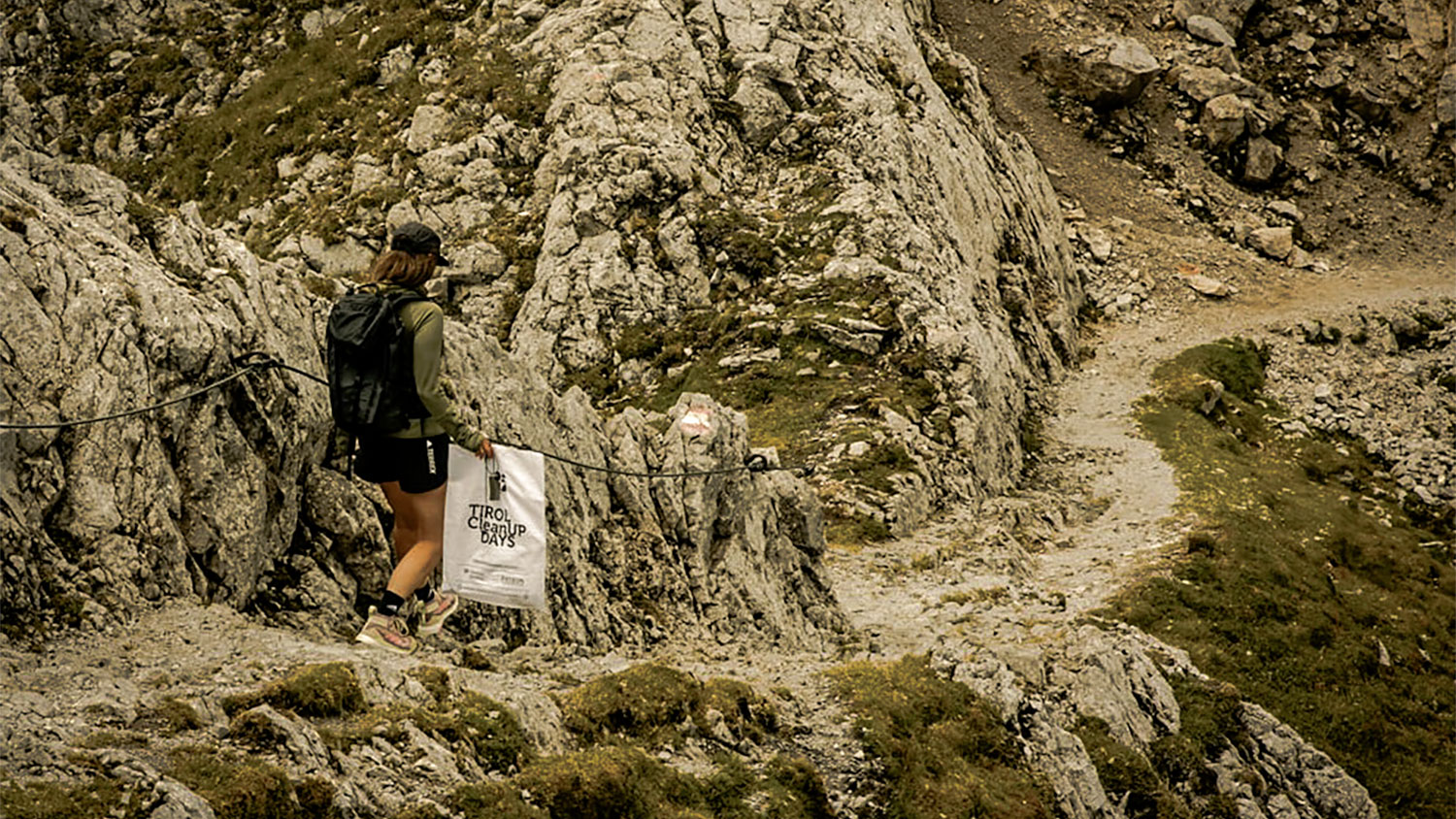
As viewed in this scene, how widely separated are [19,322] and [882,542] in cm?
2306

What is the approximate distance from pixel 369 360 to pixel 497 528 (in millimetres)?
2482

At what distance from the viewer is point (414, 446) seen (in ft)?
41.4

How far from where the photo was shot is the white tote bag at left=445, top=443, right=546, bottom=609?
13125 millimetres

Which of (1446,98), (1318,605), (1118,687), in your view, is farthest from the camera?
(1446,98)

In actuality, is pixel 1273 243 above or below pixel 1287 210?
below

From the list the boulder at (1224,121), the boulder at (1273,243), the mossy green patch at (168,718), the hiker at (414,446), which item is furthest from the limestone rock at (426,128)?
the boulder at (1224,121)

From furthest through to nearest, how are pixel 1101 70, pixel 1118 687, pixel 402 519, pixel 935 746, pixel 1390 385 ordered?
1. pixel 1101 70
2. pixel 1390 385
3. pixel 1118 687
4. pixel 935 746
5. pixel 402 519

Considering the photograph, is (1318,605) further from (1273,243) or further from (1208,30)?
(1208,30)

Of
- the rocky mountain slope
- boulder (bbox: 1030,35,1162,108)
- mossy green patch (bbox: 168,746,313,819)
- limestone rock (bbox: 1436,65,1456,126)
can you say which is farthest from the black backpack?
limestone rock (bbox: 1436,65,1456,126)

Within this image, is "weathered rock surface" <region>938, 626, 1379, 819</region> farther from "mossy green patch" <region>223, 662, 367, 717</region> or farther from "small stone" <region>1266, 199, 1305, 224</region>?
"small stone" <region>1266, 199, 1305, 224</region>

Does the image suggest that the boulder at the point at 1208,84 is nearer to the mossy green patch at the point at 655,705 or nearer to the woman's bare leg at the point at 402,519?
the mossy green patch at the point at 655,705

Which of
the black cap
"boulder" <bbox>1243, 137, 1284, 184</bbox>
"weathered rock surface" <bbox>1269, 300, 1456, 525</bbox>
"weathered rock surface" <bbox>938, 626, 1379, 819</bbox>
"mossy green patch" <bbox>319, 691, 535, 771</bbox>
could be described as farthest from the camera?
"boulder" <bbox>1243, 137, 1284, 184</bbox>

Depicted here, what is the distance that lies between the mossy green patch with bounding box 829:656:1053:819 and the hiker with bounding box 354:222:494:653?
6.41m

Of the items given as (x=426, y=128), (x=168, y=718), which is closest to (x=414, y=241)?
(x=168, y=718)
